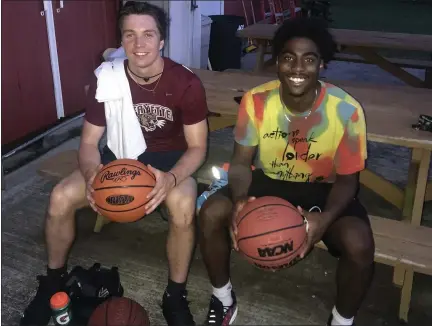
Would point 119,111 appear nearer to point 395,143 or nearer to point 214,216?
point 214,216

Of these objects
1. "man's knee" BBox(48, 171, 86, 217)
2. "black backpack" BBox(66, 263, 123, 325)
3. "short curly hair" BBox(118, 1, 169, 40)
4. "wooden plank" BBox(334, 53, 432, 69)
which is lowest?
"black backpack" BBox(66, 263, 123, 325)

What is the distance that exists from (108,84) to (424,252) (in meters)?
1.79

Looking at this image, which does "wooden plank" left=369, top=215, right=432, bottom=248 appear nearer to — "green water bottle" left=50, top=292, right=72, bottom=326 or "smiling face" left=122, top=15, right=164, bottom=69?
"smiling face" left=122, top=15, right=164, bottom=69

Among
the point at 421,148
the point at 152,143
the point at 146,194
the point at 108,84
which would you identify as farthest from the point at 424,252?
the point at 108,84

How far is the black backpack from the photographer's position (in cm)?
243

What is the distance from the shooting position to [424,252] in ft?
7.60

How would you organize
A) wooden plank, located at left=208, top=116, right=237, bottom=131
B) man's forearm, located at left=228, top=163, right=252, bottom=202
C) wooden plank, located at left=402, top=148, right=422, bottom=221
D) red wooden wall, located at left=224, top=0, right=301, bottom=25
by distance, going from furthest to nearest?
red wooden wall, located at left=224, top=0, right=301, bottom=25
wooden plank, located at left=208, top=116, right=237, bottom=131
wooden plank, located at left=402, top=148, right=422, bottom=221
man's forearm, located at left=228, top=163, right=252, bottom=202

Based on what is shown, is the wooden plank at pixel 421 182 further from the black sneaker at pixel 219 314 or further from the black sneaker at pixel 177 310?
the black sneaker at pixel 177 310

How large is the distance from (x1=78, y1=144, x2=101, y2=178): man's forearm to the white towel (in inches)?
4.7

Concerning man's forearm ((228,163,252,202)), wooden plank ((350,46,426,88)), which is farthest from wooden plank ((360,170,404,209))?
wooden plank ((350,46,426,88))

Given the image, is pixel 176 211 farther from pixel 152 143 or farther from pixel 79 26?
pixel 79 26

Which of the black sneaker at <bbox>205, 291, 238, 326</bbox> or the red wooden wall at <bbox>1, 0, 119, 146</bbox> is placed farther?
the red wooden wall at <bbox>1, 0, 119, 146</bbox>

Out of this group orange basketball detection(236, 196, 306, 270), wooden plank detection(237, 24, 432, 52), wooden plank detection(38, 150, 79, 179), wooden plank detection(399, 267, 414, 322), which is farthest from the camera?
wooden plank detection(237, 24, 432, 52)

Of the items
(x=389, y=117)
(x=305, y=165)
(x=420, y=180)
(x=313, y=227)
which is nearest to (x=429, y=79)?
(x=389, y=117)
